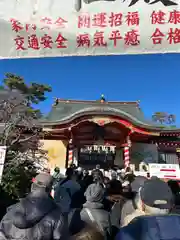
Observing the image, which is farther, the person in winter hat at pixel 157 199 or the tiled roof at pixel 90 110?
the tiled roof at pixel 90 110

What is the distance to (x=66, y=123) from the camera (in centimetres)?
1436

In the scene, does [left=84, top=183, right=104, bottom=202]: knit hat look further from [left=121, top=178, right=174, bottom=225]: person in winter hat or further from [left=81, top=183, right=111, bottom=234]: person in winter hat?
[left=121, top=178, right=174, bottom=225]: person in winter hat

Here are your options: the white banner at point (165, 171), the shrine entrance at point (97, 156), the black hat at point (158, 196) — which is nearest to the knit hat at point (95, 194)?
the black hat at point (158, 196)

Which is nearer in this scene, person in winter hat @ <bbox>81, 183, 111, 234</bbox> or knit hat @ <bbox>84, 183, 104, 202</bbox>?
person in winter hat @ <bbox>81, 183, 111, 234</bbox>

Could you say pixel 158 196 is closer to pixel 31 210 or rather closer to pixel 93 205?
pixel 31 210

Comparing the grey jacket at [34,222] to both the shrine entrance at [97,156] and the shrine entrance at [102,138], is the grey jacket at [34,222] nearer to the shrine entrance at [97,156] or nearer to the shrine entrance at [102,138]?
the shrine entrance at [102,138]

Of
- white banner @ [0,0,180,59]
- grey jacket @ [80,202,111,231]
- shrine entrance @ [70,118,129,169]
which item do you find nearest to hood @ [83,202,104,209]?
grey jacket @ [80,202,111,231]

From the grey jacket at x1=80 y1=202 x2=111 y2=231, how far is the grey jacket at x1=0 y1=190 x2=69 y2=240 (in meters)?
0.75

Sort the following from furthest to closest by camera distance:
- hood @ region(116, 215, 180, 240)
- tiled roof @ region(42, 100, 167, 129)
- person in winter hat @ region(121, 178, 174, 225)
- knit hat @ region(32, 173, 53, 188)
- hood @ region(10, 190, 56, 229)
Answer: tiled roof @ region(42, 100, 167, 129)
knit hat @ region(32, 173, 53, 188)
hood @ region(10, 190, 56, 229)
person in winter hat @ region(121, 178, 174, 225)
hood @ region(116, 215, 180, 240)

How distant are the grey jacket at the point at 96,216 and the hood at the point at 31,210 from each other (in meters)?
0.81

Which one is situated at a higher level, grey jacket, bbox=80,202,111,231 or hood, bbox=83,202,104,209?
hood, bbox=83,202,104,209

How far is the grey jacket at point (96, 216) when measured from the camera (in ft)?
8.13

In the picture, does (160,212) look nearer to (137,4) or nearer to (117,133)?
(137,4)

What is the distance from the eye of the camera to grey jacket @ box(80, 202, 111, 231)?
8.13 feet
